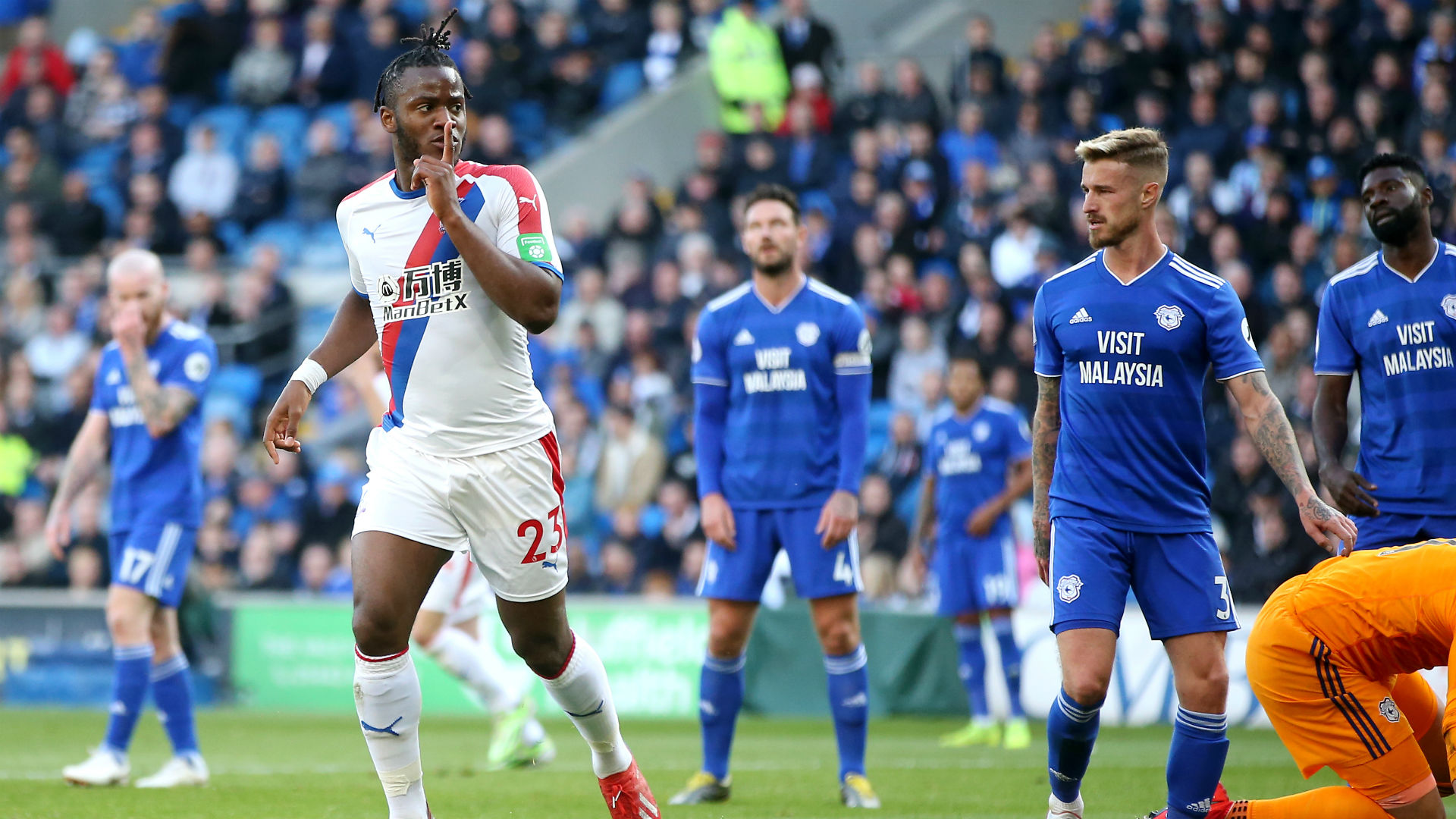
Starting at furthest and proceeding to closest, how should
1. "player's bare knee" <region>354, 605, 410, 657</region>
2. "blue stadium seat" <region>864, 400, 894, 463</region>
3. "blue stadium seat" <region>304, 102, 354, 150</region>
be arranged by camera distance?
"blue stadium seat" <region>304, 102, 354, 150</region> < "blue stadium seat" <region>864, 400, 894, 463</region> < "player's bare knee" <region>354, 605, 410, 657</region>

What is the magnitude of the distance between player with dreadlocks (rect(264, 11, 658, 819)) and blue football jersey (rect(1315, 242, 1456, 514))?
132 inches

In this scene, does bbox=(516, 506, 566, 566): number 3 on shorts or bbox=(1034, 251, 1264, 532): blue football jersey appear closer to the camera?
bbox=(516, 506, 566, 566): number 3 on shorts

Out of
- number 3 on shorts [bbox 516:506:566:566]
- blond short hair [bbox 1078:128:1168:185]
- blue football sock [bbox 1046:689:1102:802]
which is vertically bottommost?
blue football sock [bbox 1046:689:1102:802]

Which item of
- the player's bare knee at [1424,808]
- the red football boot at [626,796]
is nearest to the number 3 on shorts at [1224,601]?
the player's bare knee at [1424,808]

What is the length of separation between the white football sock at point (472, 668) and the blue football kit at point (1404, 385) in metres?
5.15

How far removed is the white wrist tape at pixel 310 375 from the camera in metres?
5.41

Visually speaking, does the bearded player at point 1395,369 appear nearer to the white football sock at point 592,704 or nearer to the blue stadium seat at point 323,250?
the white football sock at point 592,704

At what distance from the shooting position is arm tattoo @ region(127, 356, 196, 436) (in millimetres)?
8320

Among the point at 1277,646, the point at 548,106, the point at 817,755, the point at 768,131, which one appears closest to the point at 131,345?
the point at 817,755

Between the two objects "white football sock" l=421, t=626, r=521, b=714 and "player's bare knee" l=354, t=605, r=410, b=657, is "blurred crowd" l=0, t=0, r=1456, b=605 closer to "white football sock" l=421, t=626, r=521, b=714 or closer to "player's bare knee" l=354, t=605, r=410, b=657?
"white football sock" l=421, t=626, r=521, b=714

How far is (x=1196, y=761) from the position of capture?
5598 mm

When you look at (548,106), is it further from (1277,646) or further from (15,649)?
(1277,646)

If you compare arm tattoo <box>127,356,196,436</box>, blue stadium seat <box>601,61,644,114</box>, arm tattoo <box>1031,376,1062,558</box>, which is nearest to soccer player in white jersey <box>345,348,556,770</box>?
arm tattoo <box>127,356,196,436</box>

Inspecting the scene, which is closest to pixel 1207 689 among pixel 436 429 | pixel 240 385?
pixel 436 429
